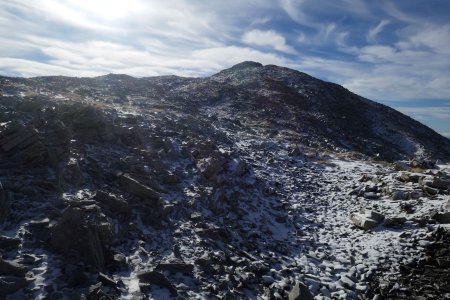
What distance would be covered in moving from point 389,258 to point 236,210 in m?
6.75

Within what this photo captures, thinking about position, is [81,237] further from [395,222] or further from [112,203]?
[395,222]

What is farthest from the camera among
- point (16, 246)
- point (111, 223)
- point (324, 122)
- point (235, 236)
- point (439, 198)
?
point (324, 122)

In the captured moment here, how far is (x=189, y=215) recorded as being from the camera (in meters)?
14.9

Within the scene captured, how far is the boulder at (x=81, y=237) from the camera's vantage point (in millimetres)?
10141

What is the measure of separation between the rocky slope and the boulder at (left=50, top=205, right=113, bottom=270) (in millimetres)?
32

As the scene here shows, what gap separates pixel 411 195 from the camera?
56.6 ft

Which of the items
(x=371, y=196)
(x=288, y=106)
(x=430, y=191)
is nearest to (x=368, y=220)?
(x=371, y=196)

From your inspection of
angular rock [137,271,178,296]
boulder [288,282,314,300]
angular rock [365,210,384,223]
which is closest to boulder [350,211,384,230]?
angular rock [365,210,384,223]

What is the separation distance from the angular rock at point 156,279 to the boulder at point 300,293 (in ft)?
12.1

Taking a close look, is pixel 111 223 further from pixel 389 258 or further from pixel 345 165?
pixel 345 165

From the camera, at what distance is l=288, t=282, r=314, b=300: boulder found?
10.9 m

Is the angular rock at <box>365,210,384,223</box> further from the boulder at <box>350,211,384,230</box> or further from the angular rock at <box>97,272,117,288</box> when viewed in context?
the angular rock at <box>97,272,117,288</box>

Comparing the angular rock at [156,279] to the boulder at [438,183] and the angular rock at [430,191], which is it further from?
the boulder at [438,183]

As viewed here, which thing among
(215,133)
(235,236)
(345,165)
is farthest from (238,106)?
(235,236)
